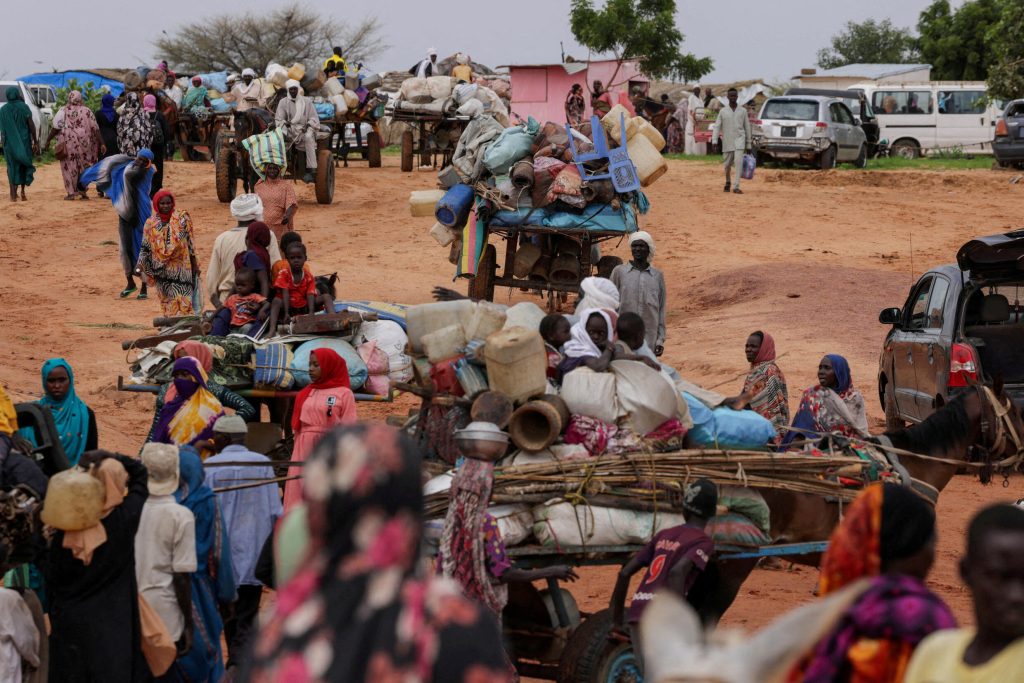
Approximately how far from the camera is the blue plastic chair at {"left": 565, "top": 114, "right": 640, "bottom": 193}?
1376cm

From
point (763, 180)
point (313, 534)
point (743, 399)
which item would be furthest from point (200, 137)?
point (313, 534)

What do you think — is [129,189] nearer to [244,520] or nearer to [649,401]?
[244,520]

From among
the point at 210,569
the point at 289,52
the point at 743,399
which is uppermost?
the point at 289,52

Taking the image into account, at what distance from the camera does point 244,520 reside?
668 cm

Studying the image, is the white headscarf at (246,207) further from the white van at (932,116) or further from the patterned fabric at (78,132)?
the white van at (932,116)

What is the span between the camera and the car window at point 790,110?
28125 millimetres

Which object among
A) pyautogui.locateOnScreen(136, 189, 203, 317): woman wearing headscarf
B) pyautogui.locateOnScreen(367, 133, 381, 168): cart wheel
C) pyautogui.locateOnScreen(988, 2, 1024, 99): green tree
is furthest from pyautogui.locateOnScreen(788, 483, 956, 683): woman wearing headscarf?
pyautogui.locateOnScreen(988, 2, 1024, 99): green tree

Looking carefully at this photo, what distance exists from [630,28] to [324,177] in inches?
918

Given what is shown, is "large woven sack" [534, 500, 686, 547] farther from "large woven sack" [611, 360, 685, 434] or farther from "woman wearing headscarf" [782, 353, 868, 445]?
"woman wearing headscarf" [782, 353, 868, 445]

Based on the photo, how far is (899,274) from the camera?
722 inches

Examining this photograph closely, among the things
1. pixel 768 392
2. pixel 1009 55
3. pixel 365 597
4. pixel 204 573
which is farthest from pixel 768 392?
pixel 1009 55

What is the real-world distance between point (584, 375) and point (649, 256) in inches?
211

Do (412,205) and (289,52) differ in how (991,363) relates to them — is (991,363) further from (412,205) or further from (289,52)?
(289,52)

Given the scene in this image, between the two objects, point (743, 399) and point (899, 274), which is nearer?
point (743, 399)
